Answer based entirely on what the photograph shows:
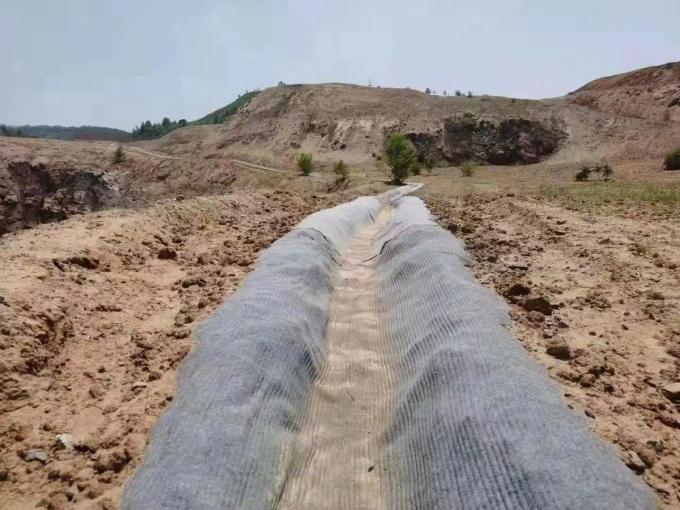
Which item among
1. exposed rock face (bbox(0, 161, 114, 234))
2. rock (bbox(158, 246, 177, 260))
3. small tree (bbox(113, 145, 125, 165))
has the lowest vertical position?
exposed rock face (bbox(0, 161, 114, 234))

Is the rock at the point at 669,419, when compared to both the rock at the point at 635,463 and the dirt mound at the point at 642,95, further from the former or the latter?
the dirt mound at the point at 642,95

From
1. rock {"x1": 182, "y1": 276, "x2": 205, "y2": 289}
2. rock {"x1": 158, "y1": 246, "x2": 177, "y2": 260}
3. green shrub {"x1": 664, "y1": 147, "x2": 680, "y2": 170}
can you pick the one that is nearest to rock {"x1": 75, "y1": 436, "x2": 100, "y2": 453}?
rock {"x1": 182, "y1": 276, "x2": 205, "y2": 289}

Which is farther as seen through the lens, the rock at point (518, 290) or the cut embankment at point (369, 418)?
the rock at point (518, 290)

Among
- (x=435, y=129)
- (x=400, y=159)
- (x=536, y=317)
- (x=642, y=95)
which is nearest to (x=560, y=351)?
(x=536, y=317)

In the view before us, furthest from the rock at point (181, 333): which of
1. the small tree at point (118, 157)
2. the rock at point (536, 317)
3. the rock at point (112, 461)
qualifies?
the small tree at point (118, 157)

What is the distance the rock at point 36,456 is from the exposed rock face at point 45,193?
33.9m

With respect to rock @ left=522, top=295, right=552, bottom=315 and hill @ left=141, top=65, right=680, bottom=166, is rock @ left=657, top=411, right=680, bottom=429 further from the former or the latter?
hill @ left=141, top=65, right=680, bottom=166

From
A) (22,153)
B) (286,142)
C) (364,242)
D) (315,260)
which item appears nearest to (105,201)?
(22,153)

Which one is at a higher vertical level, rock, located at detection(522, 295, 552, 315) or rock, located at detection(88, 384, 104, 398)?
rock, located at detection(88, 384, 104, 398)

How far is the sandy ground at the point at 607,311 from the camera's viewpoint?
339 cm

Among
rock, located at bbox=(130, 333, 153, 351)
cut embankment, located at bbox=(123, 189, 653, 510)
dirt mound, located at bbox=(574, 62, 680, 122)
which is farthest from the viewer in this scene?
dirt mound, located at bbox=(574, 62, 680, 122)

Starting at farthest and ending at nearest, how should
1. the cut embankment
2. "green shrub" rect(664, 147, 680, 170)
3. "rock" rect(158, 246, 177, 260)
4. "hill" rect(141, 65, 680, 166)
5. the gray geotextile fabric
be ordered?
"hill" rect(141, 65, 680, 166) → "green shrub" rect(664, 147, 680, 170) → "rock" rect(158, 246, 177, 260) → the cut embankment → the gray geotextile fabric

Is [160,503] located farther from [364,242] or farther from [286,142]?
[286,142]

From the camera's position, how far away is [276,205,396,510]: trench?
10.6 ft
